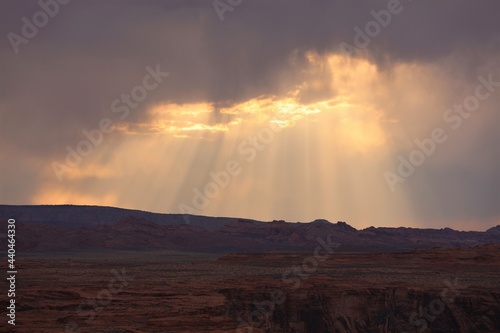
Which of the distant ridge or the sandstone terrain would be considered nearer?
the sandstone terrain

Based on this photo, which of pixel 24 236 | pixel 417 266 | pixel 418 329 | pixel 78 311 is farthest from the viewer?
pixel 24 236

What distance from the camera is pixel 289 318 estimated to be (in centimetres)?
4256

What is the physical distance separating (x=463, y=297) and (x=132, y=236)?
129m

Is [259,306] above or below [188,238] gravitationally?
below

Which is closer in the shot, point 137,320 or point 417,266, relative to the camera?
point 137,320

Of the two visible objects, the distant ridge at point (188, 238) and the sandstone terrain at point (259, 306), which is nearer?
the sandstone terrain at point (259, 306)

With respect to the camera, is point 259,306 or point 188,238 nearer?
point 259,306

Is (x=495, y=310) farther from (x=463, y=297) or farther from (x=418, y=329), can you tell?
(x=418, y=329)

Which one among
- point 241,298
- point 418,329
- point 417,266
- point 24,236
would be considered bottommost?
point 418,329

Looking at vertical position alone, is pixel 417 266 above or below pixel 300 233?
below

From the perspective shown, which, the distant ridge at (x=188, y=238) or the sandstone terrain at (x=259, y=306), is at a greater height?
the distant ridge at (x=188, y=238)

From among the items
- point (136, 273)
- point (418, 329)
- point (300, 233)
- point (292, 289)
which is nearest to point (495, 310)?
point (418, 329)

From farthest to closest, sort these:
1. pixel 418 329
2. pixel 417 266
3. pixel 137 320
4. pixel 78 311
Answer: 1. pixel 417 266
2. pixel 418 329
3. pixel 78 311
4. pixel 137 320

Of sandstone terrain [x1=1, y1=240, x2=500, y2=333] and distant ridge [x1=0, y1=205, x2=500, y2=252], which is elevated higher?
distant ridge [x1=0, y1=205, x2=500, y2=252]
